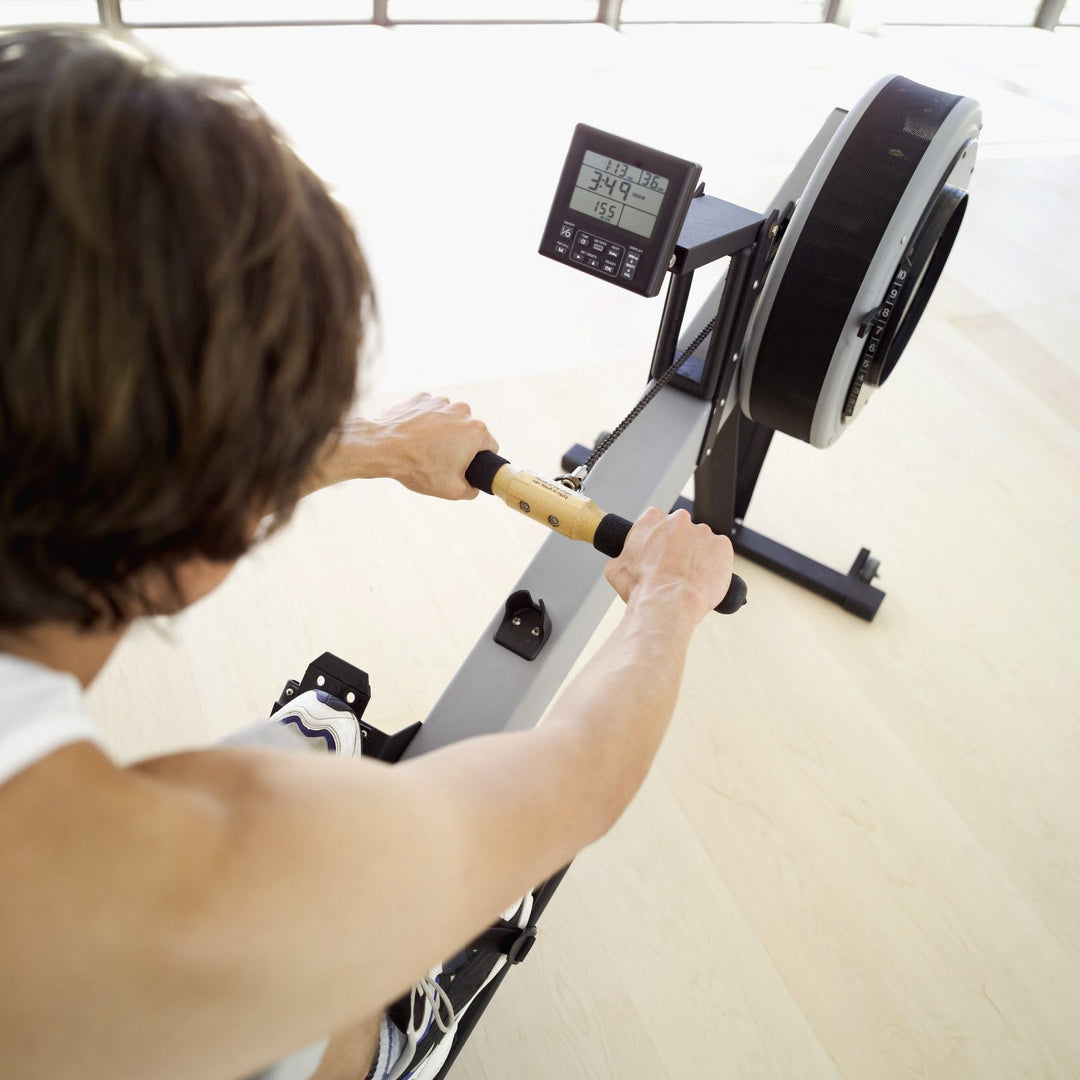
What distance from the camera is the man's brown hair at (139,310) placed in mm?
511

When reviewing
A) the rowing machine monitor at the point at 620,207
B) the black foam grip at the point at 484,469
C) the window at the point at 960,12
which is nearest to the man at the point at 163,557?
the black foam grip at the point at 484,469

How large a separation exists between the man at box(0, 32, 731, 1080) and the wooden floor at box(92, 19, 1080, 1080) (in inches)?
2.4

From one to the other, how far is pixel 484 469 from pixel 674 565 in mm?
272

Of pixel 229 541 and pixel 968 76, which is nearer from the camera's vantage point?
pixel 229 541

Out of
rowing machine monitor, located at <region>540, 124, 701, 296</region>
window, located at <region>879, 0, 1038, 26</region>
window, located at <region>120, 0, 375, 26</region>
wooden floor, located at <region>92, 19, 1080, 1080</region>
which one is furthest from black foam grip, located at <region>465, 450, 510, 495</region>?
window, located at <region>879, 0, 1038, 26</region>

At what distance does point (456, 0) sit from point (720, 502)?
4062mm

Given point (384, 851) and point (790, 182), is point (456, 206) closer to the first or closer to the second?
point (790, 182)

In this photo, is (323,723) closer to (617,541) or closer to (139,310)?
(617,541)

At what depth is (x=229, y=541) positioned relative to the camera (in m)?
0.65

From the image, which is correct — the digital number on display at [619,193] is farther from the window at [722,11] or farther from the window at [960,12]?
the window at [960,12]

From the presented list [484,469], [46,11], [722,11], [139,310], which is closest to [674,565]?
[484,469]

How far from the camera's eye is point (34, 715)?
1.83 feet

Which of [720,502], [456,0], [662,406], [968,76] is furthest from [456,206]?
[968,76]

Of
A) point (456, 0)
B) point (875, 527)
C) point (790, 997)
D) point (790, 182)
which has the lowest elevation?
point (790, 997)
